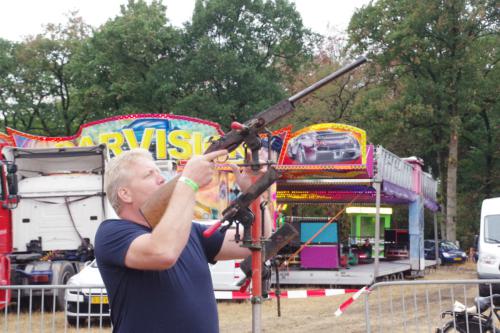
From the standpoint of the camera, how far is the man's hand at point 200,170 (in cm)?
272

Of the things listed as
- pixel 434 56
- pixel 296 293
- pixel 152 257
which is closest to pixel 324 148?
pixel 296 293

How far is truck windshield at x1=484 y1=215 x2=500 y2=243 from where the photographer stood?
584 inches

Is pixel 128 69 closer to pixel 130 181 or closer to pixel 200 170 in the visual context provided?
pixel 130 181

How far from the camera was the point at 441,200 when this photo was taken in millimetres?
38781

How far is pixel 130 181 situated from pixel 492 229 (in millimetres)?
13494

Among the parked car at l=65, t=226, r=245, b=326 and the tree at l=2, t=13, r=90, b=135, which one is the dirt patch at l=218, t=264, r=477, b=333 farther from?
the tree at l=2, t=13, r=90, b=135

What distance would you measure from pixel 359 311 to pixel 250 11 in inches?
1137

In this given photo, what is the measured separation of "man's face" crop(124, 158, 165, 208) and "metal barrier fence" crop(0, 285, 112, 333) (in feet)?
11.2

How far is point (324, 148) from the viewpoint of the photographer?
57.8ft

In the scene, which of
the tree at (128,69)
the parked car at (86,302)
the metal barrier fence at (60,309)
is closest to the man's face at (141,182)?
the parked car at (86,302)

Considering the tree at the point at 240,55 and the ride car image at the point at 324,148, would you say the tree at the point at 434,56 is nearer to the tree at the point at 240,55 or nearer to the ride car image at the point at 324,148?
the tree at the point at 240,55

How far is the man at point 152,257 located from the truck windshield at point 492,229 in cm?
1297


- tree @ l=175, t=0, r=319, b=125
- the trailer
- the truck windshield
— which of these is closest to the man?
the trailer

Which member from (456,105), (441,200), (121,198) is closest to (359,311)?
(121,198)
